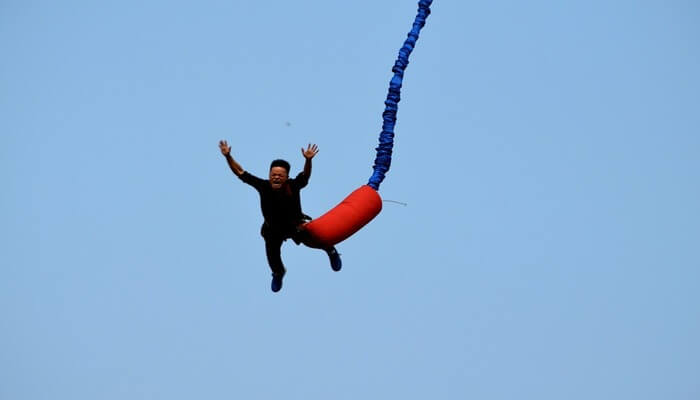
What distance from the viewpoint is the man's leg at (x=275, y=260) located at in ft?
82.9

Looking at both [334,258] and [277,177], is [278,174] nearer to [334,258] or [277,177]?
[277,177]

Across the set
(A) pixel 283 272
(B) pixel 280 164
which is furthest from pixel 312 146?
(A) pixel 283 272

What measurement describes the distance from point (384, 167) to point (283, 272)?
89.3 inches

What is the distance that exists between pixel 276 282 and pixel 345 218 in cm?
211

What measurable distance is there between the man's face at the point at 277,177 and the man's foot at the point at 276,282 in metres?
2.09

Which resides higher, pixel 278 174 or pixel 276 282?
pixel 278 174

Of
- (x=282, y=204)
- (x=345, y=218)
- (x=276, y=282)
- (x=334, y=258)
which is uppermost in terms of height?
(x=334, y=258)

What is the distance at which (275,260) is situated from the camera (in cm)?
2569

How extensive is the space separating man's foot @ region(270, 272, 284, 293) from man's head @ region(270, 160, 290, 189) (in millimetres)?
2091

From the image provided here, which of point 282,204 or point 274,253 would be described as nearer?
point 282,204

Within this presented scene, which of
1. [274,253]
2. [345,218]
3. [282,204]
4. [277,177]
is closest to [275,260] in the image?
[274,253]

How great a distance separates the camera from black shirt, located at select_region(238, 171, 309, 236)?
79.8ft

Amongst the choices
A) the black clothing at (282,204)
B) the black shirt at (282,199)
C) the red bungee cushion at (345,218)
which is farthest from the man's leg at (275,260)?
the red bungee cushion at (345,218)

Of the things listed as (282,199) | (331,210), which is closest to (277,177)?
(282,199)
